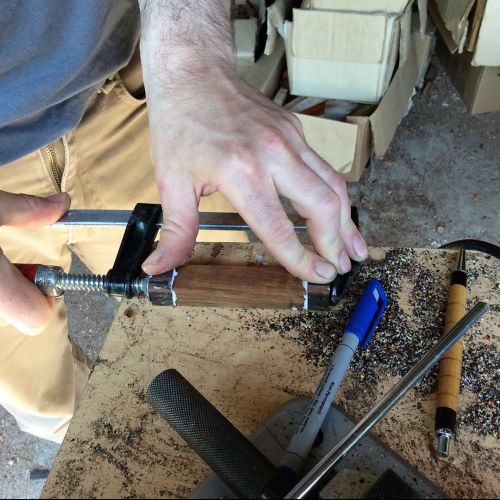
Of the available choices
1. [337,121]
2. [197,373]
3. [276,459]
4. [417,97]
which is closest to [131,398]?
[197,373]

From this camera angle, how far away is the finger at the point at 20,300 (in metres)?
0.69

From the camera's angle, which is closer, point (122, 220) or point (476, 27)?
point (122, 220)

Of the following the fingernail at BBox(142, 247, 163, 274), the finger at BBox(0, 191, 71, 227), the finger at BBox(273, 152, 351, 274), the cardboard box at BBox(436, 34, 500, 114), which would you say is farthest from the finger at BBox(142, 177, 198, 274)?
the cardboard box at BBox(436, 34, 500, 114)

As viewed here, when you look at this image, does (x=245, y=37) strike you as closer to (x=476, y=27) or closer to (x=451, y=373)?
(x=476, y=27)

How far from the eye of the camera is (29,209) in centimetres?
74

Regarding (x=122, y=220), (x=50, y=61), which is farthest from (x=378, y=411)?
(x=50, y=61)

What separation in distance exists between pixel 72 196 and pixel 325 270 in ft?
1.87

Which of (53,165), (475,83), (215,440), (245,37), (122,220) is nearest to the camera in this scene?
(215,440)

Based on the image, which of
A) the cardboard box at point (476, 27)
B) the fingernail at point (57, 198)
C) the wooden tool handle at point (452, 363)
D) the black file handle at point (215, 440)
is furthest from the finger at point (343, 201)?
the cardboard box at point (476, 27)

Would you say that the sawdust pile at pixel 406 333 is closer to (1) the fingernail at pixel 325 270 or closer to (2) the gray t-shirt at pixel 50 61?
(1) the fingernail at pixel 325 270

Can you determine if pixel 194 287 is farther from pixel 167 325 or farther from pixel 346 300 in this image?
pixel 346 300

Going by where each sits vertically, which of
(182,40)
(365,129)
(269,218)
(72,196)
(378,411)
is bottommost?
(365,129)

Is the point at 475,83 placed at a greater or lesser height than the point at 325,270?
lesser

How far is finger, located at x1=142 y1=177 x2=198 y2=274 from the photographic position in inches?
24.2
